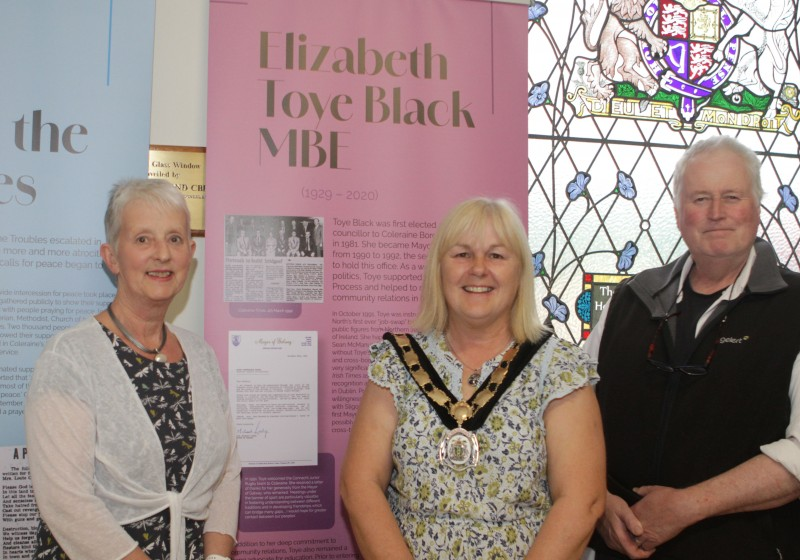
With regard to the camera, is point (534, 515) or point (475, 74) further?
point (475, 74)

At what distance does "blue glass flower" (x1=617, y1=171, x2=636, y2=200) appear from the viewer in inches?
123

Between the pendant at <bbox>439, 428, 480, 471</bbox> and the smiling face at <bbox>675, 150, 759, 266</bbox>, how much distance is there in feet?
2.95

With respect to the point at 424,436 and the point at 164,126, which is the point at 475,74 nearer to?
the point at 164,126

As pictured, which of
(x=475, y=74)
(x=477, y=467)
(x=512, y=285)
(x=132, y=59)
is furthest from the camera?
(x=475, y=74)

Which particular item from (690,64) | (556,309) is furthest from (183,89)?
(690,64)

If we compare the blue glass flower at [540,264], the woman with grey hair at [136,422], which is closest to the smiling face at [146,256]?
the woman with grey hair at [136,422]

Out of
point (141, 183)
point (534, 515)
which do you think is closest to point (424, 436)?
point (534, 515)

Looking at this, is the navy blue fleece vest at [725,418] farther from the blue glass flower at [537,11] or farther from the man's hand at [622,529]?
the blue glass flower at [537,11]

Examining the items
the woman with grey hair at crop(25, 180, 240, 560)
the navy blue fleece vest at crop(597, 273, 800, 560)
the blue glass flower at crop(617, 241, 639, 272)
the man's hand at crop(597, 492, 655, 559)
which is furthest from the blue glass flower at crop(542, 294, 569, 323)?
the woman with grey hair at crop(25, 180, 240, 560)

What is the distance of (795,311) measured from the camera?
1883 millimetres

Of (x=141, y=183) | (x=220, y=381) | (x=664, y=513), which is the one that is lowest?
(x=664, y=513)

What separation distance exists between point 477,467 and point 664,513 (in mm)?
569

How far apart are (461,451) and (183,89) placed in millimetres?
1678

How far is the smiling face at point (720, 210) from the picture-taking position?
1.94 metres
